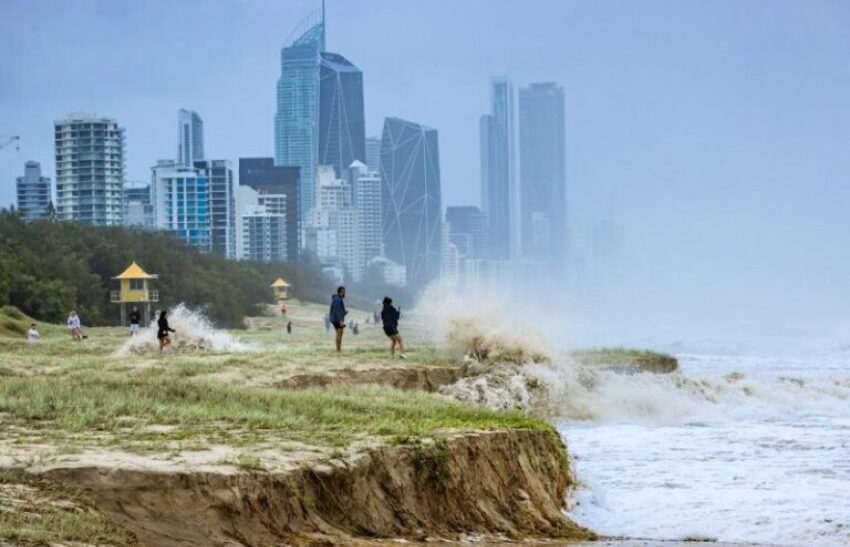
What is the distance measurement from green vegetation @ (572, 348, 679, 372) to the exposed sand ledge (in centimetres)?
2063

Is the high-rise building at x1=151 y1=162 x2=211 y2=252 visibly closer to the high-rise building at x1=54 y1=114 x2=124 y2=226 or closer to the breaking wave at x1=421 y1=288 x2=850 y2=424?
the high-rise building at x1=54 y1=114 x2=124 y2=226

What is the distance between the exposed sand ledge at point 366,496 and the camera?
1220 centimetres

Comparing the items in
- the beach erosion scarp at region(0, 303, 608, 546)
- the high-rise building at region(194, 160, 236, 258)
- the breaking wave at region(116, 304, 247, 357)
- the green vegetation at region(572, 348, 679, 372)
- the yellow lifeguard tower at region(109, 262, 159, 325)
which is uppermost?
the high-rise building at region(194, 160, 236, 258)

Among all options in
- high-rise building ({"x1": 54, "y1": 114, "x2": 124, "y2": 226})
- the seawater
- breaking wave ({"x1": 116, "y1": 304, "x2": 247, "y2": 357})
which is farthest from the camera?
high-rise building ({"x1": 54, "y1": 114, "x2": 124, "y2": 226})

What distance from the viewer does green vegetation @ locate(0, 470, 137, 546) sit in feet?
34.3

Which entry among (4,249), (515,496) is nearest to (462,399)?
(515,496)

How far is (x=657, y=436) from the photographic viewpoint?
26406mm

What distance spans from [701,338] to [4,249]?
48863 millimetres

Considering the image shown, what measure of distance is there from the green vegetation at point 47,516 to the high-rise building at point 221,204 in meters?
175

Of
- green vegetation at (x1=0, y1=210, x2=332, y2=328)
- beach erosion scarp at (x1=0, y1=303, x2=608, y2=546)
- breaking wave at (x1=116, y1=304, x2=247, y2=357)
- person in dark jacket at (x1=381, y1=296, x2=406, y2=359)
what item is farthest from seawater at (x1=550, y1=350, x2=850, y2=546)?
green vegetation at (x1=0, y1=210, x2=332, y2=328)

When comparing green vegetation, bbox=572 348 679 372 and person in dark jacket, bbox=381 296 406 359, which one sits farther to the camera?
green vegetation, bbox=572 348 679 372

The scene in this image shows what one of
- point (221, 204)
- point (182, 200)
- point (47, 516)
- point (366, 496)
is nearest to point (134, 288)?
point (366, 496)

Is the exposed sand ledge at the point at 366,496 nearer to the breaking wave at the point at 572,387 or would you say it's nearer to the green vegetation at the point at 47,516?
the green vegetation at the point at 47,516

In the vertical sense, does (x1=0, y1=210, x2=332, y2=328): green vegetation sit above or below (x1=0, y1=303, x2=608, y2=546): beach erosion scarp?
above
